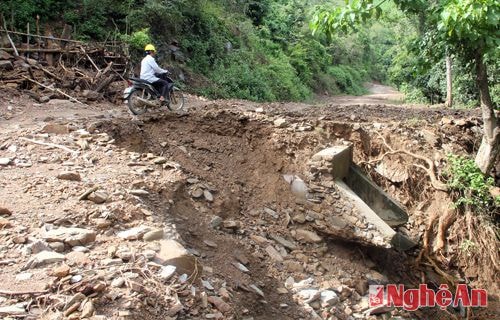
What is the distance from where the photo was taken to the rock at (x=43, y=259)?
3117 millimetres

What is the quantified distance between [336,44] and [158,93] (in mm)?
28387

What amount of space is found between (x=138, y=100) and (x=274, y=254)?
431 cm

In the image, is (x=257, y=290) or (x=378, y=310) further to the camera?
(x=378, y=310)

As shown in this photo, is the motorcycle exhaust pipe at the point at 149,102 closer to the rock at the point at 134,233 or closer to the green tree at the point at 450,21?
the green tree at the point at 450,21

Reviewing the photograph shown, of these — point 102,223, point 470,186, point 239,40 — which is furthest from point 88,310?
point 239,40

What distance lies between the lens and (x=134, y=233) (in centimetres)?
367

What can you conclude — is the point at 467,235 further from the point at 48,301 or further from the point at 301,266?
the point at 48,301

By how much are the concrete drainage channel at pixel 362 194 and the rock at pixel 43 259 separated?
369 cm

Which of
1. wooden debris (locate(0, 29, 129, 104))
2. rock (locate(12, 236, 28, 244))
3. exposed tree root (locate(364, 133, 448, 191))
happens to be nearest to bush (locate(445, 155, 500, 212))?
exposed tree root (locate(364, 133, 448, 191))

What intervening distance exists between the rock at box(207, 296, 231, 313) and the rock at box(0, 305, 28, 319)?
1.31 metres

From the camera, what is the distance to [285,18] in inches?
1047

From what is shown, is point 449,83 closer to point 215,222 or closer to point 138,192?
point 215,222

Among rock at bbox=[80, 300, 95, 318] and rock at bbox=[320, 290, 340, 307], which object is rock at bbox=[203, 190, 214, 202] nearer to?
rock at bbox=[320, 290, 340, 307]

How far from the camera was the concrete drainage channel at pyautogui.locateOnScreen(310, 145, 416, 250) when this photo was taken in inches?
233
